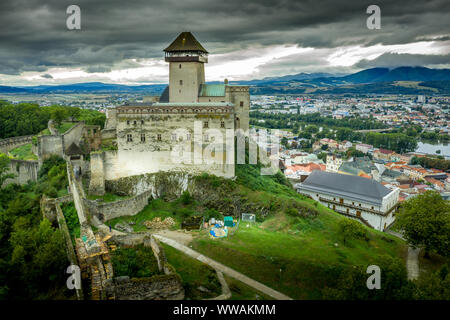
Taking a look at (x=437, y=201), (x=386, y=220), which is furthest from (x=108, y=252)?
(x=386, y=220)

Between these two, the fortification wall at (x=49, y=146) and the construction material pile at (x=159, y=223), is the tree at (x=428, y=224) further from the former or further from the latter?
the fortification wall at (x=49, y=146)

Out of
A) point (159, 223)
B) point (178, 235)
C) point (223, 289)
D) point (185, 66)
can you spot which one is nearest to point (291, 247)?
point (223, 289)

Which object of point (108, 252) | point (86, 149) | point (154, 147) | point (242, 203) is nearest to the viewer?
point (108, 252)

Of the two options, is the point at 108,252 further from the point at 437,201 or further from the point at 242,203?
the point at 437,201

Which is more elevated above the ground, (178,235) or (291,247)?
(178,235)

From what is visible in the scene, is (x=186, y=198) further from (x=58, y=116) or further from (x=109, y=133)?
(x=58, y=116)

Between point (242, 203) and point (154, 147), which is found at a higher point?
point (154, 147)

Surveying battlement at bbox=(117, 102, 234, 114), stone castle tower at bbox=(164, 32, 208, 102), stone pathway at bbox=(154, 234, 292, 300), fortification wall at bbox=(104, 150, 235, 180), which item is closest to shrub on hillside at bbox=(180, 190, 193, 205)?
fortification wall at bbox=(104, 150, 235, 180)

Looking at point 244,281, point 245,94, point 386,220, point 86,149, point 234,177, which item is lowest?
point 386,220
